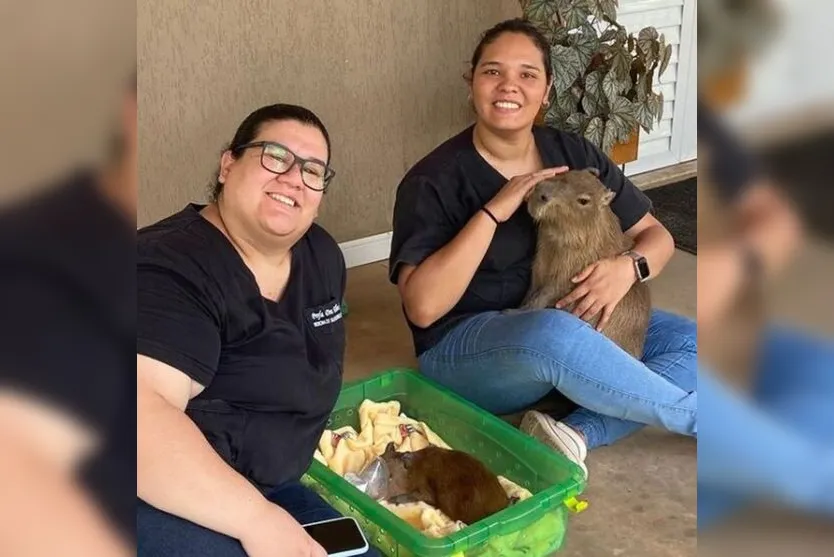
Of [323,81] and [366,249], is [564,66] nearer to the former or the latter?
[323,81]

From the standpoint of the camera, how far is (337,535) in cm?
172

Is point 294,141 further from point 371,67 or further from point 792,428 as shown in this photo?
point 371,67

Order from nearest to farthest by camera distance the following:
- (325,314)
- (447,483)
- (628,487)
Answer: (325,314)
(447,483)
(628,487)

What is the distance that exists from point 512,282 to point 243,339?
3.06 ft

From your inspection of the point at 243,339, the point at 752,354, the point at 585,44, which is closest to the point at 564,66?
the point at 585,44

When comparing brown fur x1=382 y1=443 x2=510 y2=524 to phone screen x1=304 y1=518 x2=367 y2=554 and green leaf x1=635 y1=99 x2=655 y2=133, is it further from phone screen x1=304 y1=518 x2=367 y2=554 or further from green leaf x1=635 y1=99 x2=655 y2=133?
green leaf x1=635 y1=99 x2=655 y2=133

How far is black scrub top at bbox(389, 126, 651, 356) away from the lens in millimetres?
2305

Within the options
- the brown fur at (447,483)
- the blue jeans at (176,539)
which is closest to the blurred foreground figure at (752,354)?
the blue jeans at (176,539)

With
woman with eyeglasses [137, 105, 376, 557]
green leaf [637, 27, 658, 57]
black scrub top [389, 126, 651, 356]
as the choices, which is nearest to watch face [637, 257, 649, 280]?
black scrub top [389, 126, 651, 356]

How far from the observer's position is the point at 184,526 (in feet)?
4.75

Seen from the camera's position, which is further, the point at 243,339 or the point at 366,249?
the point at 366,249

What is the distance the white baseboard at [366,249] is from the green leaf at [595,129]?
769 millimetres

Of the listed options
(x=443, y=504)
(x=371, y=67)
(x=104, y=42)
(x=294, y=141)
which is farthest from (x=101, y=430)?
(x=371, y=67)

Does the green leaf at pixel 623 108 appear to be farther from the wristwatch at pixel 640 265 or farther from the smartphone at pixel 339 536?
the smartphone at pixel 339 536
